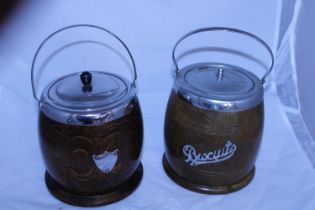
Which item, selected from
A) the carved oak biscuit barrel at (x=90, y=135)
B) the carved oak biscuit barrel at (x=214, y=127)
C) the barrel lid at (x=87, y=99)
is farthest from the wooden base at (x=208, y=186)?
the barrel lid at (x=87, y=99)

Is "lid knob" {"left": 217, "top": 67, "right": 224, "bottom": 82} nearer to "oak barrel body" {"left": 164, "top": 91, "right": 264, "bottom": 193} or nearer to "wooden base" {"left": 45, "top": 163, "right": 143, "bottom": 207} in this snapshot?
"oak barrel body" {"left": 164, "top": 91, "right": 264, "bottom": 193}

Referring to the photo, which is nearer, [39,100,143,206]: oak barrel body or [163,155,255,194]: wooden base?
[39,100,143,206]: oak barrel body

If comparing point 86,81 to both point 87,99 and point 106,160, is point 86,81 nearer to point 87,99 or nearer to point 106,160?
point 87,99

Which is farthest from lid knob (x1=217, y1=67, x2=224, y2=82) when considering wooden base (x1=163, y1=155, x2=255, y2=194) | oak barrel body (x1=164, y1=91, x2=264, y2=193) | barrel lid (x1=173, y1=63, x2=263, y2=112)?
wooden base (x1=163, y1=155, x2=255, y2=194)

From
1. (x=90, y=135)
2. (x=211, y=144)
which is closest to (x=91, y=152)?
(x=90, y=135)

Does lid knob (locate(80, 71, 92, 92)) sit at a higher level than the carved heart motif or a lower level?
higher

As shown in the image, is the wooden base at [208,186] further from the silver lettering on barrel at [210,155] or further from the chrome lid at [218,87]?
the chrome lid at [218,87]
